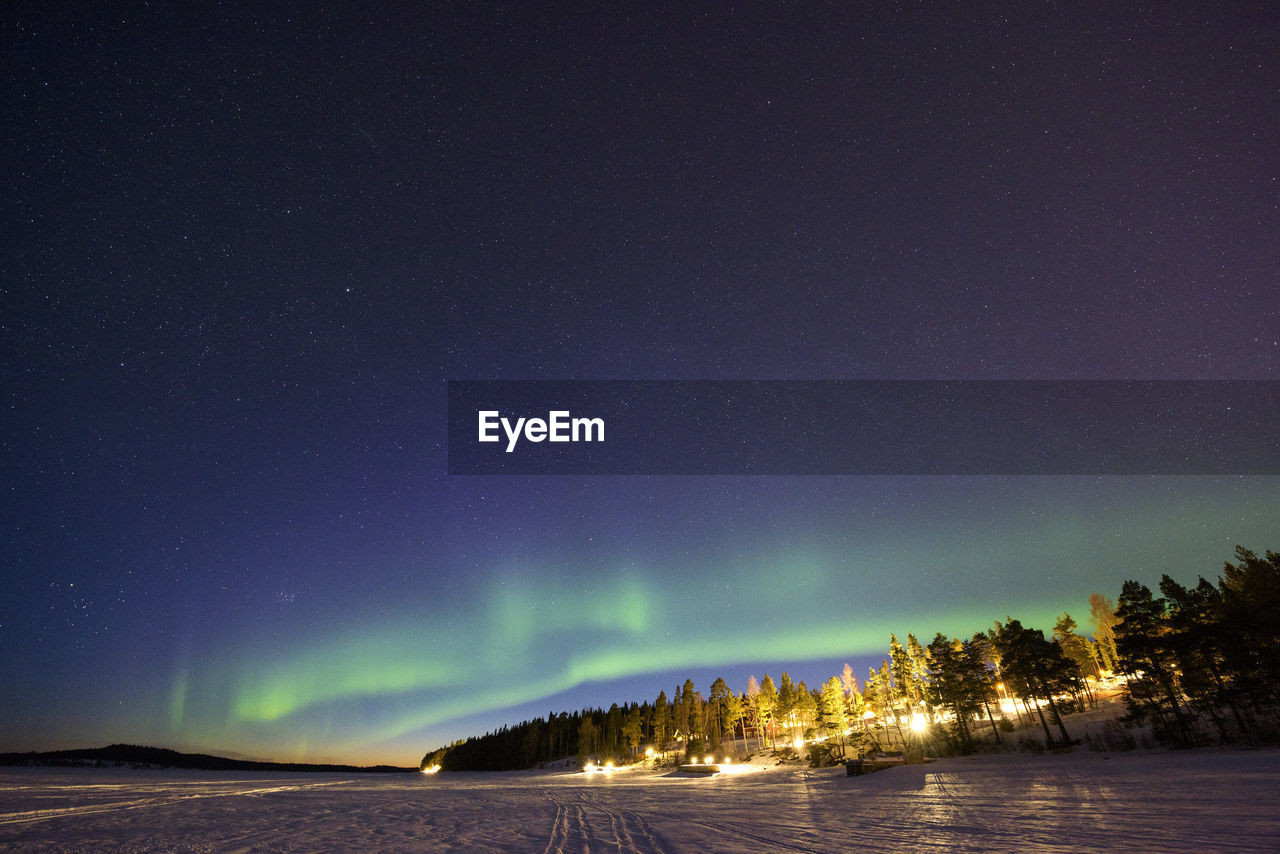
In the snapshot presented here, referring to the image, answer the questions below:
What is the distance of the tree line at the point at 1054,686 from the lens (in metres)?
36.5

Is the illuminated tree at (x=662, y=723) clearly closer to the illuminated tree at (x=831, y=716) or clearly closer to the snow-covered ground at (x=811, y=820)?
the illuminated tree at (x=831, y=716)

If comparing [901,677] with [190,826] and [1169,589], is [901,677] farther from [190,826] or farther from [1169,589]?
[190,826]

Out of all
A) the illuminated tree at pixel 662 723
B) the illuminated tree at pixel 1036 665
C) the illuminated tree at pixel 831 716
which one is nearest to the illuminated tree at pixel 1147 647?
the illuminated tree at pixel 1036 665

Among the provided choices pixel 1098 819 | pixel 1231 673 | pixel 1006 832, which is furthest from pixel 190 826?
pixel 1231 673

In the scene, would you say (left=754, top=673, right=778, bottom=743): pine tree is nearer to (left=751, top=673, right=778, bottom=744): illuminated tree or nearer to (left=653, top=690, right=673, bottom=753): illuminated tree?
(left=751, top=673, right=778, bottom=744): illuminated tree

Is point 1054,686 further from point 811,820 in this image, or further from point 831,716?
point 811,820

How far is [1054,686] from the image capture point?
48.3m

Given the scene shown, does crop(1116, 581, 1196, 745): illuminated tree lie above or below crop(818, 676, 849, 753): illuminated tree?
above

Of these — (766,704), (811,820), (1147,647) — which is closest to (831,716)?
(766,704)

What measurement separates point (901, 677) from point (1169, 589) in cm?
4379

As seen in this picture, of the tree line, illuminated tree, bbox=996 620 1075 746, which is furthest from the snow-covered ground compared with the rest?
illuminated tree, bbox=996 620 1075 746

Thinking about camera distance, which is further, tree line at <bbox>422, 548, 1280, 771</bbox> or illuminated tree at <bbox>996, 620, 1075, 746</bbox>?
illuminated tree at <bbox>996, 620, 1075, 746</bbox>

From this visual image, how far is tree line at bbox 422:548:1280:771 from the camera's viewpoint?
36500mm

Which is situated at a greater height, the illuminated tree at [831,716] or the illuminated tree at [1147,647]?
the illuminated tree at [1147,647]
